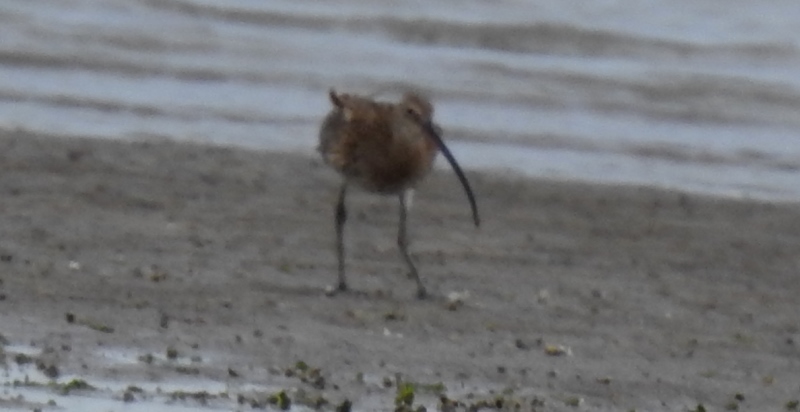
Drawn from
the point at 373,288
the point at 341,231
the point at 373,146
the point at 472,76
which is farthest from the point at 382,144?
the point at 472,76

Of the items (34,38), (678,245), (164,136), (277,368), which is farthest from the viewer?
(34,38)

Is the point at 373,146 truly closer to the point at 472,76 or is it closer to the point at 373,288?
the point at 373,288

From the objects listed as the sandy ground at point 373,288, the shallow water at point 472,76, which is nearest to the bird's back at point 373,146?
the sandy ground at point 373,288

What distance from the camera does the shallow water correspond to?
14.5 m

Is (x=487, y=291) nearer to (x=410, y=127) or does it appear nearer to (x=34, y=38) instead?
(x=410, y=127)

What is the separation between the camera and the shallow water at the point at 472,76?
14523mm

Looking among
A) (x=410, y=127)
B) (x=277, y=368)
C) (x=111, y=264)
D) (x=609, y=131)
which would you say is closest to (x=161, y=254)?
(x=111, y=264)

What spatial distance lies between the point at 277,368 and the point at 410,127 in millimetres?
2679

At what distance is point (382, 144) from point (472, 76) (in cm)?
789

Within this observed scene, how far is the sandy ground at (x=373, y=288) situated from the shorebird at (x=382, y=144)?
1.45 feet

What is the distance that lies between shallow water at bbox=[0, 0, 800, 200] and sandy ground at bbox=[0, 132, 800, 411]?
1.22 meters

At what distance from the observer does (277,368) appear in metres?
7.84

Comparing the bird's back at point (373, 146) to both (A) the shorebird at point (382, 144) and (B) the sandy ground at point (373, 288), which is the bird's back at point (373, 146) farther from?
(B) the sandy ground at point (373, 288)

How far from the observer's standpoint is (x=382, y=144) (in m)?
10.2
